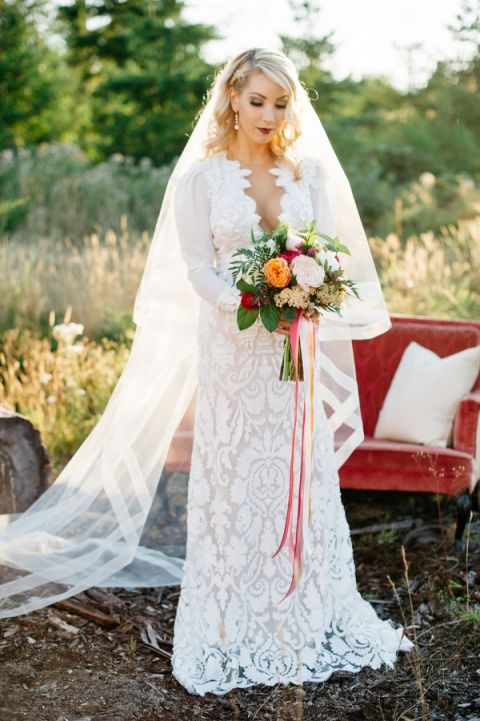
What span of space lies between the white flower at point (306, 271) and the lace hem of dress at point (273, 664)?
4.95 feet

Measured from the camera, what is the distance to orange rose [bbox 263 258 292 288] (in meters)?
3.11

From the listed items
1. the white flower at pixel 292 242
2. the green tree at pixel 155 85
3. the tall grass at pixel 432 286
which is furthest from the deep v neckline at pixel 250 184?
the green tree at pixel 155 85

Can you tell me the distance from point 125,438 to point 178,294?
72 centimetres

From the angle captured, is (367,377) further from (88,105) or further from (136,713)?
(88,105)

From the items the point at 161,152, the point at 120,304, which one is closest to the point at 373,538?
the point at 120,304

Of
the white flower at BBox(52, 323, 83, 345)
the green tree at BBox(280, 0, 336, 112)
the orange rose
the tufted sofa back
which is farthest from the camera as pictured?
the green tree at BBox(280, 0, 336, 112)

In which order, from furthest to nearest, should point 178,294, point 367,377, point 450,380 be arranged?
1. point 367,377
2. point 450,380
3. point 178,294

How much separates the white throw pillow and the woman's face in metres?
2.12

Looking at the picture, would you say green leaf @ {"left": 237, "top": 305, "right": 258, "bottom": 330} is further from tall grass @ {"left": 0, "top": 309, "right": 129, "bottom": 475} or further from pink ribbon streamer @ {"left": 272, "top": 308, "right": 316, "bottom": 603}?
tall grass @ {"left": 0, "top": 309, "right": 129, "bottom": 475}

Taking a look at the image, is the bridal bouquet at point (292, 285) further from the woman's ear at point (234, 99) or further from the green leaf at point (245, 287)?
the woman's ear at point (234, 99)

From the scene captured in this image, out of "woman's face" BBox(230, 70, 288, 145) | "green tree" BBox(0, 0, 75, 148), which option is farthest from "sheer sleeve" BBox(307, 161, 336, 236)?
"green tree" BBox(0, 0, 75, 148)

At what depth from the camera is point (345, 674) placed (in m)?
3.54

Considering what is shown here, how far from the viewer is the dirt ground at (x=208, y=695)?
3271 mm

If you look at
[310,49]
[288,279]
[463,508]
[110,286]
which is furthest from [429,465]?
[310,49]
